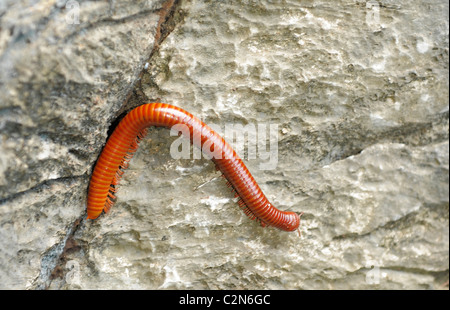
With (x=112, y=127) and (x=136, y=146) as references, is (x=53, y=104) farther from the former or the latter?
(x=136, y=146)

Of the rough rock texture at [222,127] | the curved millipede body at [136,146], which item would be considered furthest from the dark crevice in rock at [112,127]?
the curved millipede body at [136,146]

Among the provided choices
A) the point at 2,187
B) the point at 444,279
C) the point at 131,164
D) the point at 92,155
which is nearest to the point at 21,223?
the point at 2,187

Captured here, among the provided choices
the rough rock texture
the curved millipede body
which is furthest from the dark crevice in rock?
the curved millipede body

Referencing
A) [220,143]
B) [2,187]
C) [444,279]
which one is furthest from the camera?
[444,279]

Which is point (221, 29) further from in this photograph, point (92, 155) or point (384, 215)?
point (384, 215)

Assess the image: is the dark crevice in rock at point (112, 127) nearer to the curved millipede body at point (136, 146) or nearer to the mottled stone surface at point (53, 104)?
the mottled stone surface at point (53, 104)

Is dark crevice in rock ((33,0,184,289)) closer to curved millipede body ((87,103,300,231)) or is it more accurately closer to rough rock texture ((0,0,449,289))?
rough rock texture ((0,0,449,289))
